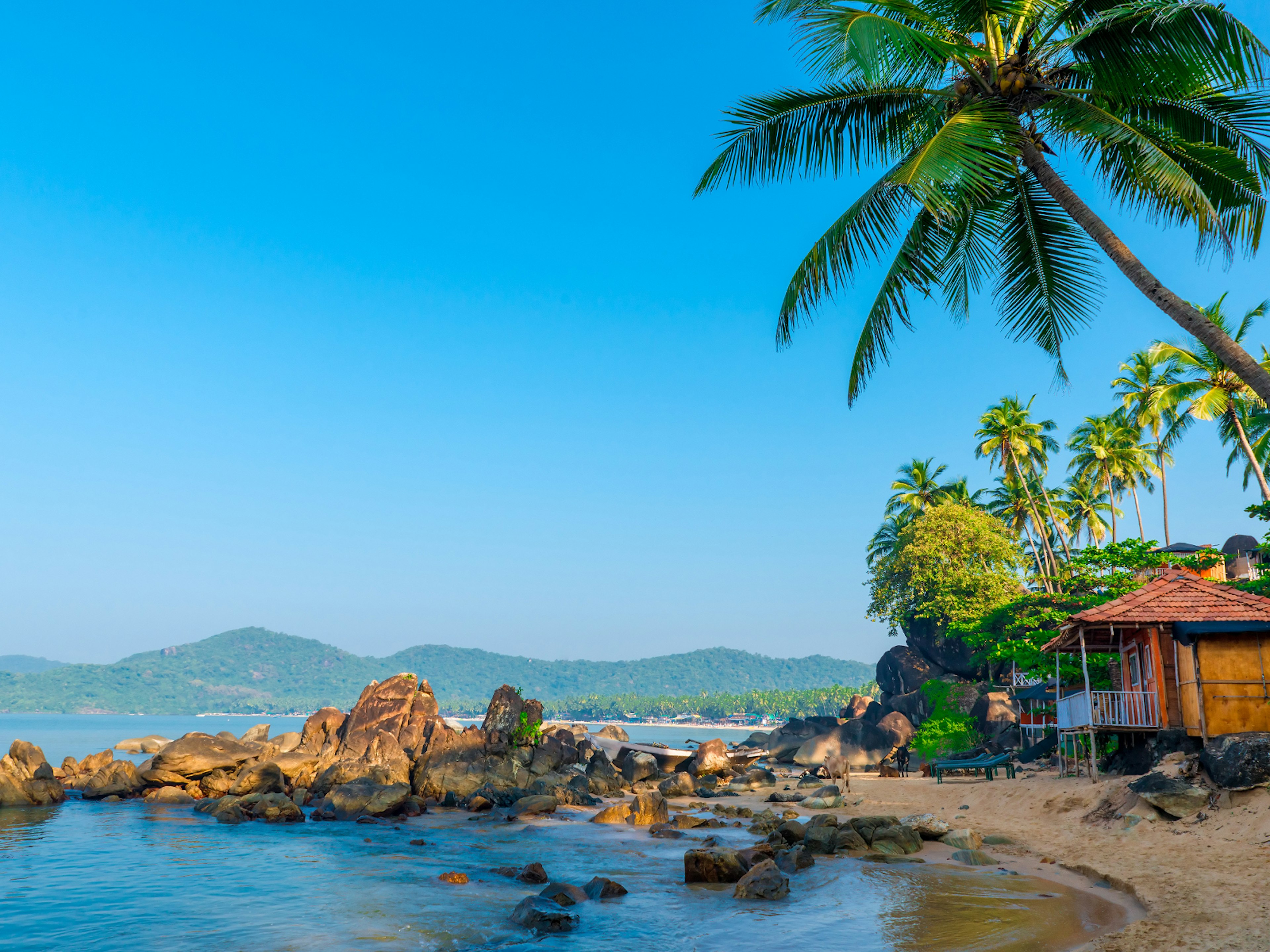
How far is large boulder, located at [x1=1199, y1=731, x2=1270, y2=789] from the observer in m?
14.0

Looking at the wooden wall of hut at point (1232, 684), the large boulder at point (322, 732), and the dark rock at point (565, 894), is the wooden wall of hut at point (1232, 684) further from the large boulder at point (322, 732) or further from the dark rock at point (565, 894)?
the large boulder at point (322, 732)

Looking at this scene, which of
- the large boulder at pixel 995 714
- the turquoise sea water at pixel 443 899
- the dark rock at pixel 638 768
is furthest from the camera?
the large boulder at pixel 995 714

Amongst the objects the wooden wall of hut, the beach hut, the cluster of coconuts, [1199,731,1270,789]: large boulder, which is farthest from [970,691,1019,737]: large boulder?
the cluster of coconuts

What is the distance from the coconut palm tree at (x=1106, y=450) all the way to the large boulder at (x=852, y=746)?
60.1 ft

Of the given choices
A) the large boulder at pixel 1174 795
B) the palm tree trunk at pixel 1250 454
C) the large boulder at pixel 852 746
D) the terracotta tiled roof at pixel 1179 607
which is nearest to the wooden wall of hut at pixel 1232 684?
the terracotta tiled roof at pixel 1179 607

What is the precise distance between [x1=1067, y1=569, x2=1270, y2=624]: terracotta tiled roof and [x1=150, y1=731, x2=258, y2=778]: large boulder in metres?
28.0

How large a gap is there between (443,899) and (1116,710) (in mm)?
16793

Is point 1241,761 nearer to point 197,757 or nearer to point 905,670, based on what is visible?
point 197,757

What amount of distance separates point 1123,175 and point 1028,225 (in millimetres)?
1479

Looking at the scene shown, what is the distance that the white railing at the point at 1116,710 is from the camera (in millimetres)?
19219

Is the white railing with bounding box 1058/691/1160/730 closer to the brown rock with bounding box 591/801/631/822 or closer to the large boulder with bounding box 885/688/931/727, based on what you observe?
the brown rock with bounding box 591/801/631/822

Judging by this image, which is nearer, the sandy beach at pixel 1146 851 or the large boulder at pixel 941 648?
the sandy beach at pixel 1146 851

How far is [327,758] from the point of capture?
31234 mm

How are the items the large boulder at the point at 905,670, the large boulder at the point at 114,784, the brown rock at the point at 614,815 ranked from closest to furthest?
the brown rock at the point at 614,815 → the large boulder at the point at 114,784 → the large boulder at the point at 905,670
